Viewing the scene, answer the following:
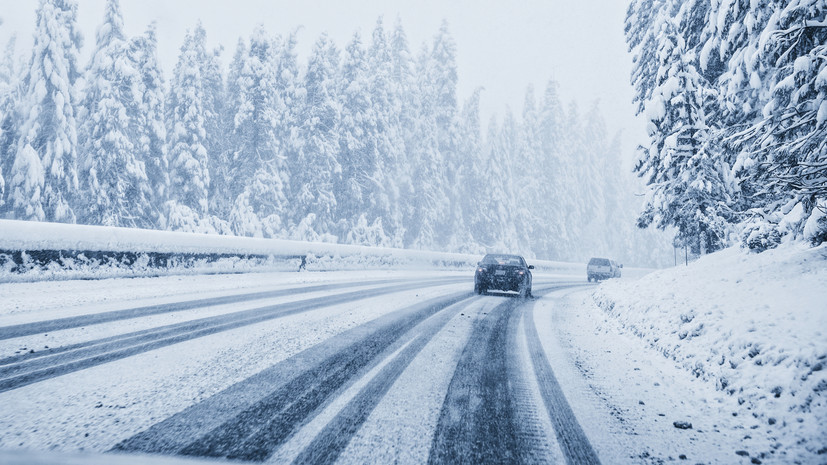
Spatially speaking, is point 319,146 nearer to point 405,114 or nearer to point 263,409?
point 405,114

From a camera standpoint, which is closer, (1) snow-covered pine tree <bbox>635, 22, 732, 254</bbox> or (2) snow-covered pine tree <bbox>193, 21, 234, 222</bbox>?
(1) snow-covered pine tree <bbox>635, 22, 732, 254</bbox>

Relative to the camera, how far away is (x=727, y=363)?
15.3 ft

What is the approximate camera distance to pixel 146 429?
110 inches

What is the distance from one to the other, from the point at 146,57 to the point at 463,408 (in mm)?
29964

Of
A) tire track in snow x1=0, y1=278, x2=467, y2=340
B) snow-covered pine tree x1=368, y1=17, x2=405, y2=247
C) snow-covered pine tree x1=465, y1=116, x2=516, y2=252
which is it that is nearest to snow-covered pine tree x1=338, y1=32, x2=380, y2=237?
snow-covered pine tree x1=368, y1=17, x2=405, y2=247

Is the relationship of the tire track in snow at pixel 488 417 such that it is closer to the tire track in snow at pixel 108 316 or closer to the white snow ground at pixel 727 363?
the white snow ground at pixel 727 363

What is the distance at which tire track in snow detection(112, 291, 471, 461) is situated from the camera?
2609 mm

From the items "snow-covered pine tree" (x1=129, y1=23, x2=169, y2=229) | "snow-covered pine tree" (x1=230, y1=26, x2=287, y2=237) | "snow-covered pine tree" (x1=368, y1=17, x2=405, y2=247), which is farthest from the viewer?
"snow-covered pine tree" (x1=368, y1=17, x2=405, y2=247)

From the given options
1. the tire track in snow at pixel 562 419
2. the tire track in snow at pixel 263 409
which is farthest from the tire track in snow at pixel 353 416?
the tire track in snow at pixel 562 419

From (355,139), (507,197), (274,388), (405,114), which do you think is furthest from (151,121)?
(507,197)

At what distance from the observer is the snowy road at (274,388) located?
2730 mm

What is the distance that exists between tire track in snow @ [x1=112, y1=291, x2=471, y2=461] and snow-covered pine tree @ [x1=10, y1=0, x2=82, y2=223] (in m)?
25.0

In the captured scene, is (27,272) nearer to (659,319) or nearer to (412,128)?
(659,319)

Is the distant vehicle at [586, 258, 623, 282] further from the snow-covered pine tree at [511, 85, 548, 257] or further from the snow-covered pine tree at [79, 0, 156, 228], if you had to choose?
the snow-covered pine tree at [79, 0, 156, 228]
